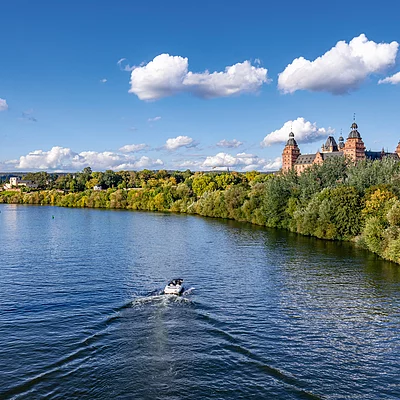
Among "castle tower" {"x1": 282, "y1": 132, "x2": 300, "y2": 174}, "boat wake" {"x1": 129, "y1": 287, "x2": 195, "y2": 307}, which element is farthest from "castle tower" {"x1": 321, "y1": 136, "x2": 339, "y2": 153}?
"boat wake" {"x1": 129, "y1": 287, "x2": 195, "y2": 307}

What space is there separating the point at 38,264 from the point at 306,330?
2802 cm

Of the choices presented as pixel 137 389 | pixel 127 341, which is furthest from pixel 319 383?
pixel 127 341

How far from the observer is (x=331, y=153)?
163m

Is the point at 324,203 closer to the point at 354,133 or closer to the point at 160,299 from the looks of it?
the point at 160,299

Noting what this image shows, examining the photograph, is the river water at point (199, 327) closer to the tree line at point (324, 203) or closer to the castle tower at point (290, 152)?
the tree line at point (324, 203)

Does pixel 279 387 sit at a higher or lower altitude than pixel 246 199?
lower

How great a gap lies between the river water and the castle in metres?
116

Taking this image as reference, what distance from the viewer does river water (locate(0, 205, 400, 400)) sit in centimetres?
1831

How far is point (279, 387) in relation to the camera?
1816cm

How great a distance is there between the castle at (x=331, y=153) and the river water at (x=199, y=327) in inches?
4562

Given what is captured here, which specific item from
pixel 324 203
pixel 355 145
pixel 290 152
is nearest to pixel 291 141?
pixel 290 152

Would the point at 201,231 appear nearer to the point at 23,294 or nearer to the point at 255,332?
the point at 23,294

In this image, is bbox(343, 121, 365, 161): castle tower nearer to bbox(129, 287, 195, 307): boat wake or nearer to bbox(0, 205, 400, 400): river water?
bbox(0, 205, 400, 400): river water

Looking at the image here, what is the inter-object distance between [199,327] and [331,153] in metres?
150
